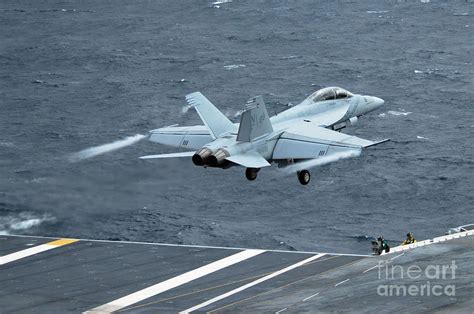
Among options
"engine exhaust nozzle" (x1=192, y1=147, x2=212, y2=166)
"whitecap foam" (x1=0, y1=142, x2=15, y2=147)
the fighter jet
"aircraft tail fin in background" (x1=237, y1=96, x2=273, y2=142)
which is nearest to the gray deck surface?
the fighter jet

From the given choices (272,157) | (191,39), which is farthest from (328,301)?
(191,39)

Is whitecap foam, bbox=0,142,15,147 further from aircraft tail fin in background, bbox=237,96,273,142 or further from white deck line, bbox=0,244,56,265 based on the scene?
aircraft tail fin in background, bbox=237,96,273,142

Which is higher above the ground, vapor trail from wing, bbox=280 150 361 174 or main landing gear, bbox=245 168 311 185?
vapor trail from wing, bbox=280 150 361 174

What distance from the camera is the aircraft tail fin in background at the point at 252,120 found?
7650cm

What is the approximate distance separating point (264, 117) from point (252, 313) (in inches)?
614

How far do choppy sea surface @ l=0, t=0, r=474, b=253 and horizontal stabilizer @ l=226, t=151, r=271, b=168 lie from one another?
56.6 ft

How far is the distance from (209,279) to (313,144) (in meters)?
20.8

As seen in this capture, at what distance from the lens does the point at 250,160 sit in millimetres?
75938

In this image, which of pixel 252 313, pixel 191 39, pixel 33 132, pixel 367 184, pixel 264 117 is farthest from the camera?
pixel 191 39

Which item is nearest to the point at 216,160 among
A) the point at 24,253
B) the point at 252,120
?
the point at 252,120

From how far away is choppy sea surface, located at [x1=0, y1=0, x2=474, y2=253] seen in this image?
375 feet

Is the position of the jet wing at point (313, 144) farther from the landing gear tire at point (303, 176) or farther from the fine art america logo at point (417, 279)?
the fine art america logo at point (417, 279)

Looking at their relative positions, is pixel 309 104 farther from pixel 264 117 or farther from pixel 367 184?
pixel 367 184

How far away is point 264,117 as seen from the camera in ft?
256
